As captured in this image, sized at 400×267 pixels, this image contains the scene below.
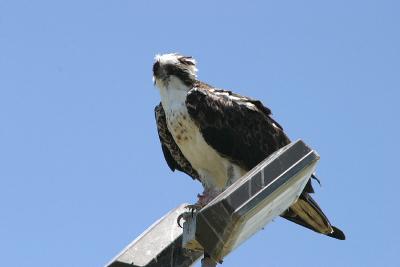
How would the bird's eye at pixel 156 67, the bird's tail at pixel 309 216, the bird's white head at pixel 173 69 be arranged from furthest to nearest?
the bird's eye at pixel 156 67, the bird's white head at pixel 173 69, the bird's tail at pixel 309 216

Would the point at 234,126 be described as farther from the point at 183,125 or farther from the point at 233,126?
the point at 183,125

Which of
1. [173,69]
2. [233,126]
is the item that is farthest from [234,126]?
[173,69]

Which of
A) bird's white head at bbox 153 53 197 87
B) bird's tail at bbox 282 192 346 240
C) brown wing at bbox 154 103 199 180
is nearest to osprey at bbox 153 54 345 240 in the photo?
bird's white head at bbox 153 53 197 87

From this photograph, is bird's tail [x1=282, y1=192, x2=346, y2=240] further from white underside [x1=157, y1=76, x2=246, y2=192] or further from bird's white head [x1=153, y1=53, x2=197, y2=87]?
bird's white head [x1=153, y1=53, x2=197, y2=87]

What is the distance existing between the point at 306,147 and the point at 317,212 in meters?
3.50

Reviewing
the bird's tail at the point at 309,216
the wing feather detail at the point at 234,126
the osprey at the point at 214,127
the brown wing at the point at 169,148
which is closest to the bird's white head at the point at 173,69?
the osprey at the point at 214,127

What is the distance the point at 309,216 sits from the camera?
7.96 metres

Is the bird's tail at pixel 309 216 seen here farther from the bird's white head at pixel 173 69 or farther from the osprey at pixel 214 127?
the bird's white head at pixel 173 69

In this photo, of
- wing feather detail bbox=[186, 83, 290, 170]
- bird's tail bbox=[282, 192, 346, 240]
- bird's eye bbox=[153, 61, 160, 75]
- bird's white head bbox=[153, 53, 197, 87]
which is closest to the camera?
bird's tail bbox=[282, 192, 346, 240]

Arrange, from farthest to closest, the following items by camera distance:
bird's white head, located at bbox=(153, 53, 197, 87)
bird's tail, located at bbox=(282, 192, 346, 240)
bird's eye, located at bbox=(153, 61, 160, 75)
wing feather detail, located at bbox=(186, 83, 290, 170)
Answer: bird's eye, located at bbox=(153, 61, 160, 75) → bird's white head, located at bbox=(153, 53, 197, 87) → wing feather detail, located at bbox=(186, 83, 290, 170) → bird's tail, located at bbox=(282, 192, 346, 240)

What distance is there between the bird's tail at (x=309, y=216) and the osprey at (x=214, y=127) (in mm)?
702

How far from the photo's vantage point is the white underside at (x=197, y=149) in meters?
8.48

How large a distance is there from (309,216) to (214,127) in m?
1.29

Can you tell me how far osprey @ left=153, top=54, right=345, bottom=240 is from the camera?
847cm
